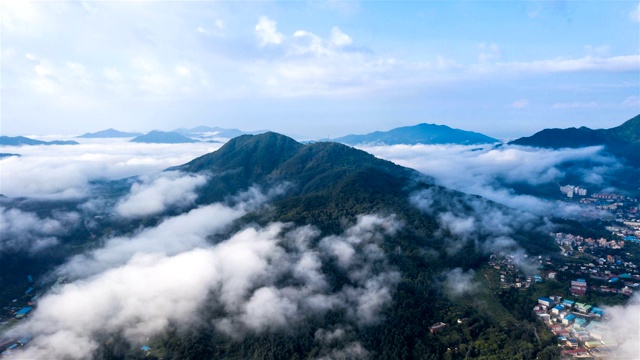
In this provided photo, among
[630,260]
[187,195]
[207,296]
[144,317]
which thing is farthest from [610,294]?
[187,195]

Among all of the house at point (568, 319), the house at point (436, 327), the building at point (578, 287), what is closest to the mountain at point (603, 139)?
the building at point (578, 287)

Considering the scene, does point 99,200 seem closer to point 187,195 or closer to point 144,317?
point 187,195

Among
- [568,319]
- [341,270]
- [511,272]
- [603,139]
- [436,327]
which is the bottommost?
[436,327]

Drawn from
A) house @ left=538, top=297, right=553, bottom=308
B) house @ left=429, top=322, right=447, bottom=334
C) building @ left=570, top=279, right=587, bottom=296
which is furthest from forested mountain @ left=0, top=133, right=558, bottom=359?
building @ left=570, top=279, right=587, bottom=296

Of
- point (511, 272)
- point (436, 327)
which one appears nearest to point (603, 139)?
point (511, 272)

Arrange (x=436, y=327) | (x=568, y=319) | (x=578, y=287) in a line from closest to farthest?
(x=568, y=319) → (x=436, y=327) → (x=578, y=287)

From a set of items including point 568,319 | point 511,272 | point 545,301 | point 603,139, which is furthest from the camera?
point 603,139

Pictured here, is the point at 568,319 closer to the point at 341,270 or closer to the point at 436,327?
the point at 436,327
